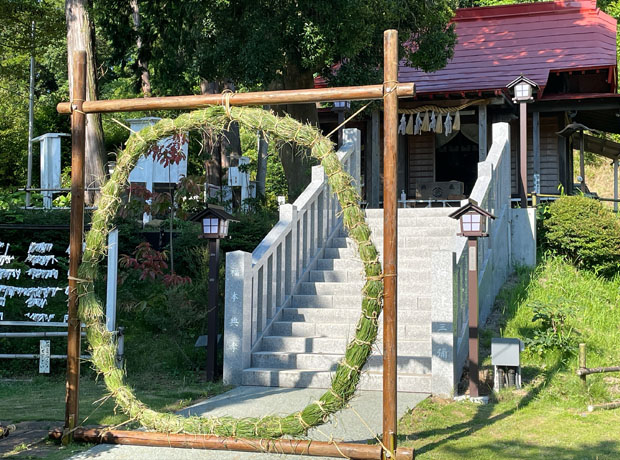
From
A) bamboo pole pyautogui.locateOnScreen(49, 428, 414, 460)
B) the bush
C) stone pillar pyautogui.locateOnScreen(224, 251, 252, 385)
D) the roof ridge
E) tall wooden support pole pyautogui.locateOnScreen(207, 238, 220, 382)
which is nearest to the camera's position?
bamboo pole pyautogui.locateOnScreen(49, 428, 414, 460)

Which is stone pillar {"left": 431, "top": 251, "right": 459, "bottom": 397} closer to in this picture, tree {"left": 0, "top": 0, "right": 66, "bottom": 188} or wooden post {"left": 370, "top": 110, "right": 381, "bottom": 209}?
wooden post {"left": 370, "top": 110, "right": 381, "bottom": 209}

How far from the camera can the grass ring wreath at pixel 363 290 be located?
4957mm

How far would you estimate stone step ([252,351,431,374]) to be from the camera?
799cm

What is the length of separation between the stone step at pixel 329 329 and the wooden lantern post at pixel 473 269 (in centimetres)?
116

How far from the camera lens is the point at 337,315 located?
9242 millimetres

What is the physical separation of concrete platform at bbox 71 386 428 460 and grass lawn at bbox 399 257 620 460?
0.35 metres

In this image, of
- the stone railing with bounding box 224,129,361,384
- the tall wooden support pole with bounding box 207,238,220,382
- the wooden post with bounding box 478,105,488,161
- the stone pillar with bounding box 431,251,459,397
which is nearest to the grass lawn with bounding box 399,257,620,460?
the stone pillar with bounding box 431,251,459,397

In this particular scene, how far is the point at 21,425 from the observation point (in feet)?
20.6

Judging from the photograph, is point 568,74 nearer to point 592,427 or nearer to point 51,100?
point 592,427

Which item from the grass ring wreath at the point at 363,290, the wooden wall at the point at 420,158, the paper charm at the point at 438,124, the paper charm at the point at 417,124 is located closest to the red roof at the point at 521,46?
the paper charm at the point at 438,124

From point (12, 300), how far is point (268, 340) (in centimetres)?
419

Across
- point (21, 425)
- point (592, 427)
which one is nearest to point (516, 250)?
point (592, 427)

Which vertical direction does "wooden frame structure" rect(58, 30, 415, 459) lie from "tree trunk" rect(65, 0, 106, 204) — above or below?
below

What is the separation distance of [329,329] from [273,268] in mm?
1062
